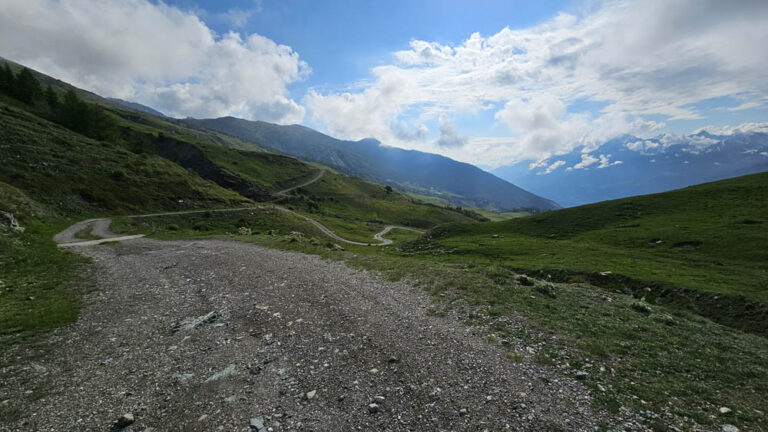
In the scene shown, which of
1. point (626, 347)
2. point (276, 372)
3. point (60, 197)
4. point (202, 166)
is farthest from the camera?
point (202, 166)

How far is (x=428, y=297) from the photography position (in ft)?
59.6

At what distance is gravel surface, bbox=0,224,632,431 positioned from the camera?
26.5 feet

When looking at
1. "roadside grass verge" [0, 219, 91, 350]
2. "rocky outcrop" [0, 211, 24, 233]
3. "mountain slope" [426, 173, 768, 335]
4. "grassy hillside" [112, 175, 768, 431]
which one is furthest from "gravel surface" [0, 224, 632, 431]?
"rocky outcrop" [0, 211, 24, 233]

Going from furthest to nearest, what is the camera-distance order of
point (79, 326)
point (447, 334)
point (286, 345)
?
point (79, 326)
point (447, 334)
point (286, 345)

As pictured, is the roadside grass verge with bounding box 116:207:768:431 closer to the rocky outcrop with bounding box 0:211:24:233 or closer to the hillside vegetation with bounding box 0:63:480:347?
Result: the hillside vegetation with bounding box 0:63:480:347

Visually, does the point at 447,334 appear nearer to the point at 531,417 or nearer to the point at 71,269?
the point at 531,417

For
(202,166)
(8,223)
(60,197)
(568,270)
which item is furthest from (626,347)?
(202,166)

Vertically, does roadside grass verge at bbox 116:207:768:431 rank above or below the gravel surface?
above

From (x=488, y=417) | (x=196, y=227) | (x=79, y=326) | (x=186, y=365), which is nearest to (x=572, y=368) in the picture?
(x=488, y=417)

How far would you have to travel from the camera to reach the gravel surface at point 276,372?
8.07 metres

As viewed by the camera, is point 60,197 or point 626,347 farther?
point 60,197

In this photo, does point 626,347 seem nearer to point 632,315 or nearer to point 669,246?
point 632,315

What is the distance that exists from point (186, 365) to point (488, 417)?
34.9ft

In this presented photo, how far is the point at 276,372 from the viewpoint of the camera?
10414 mm
